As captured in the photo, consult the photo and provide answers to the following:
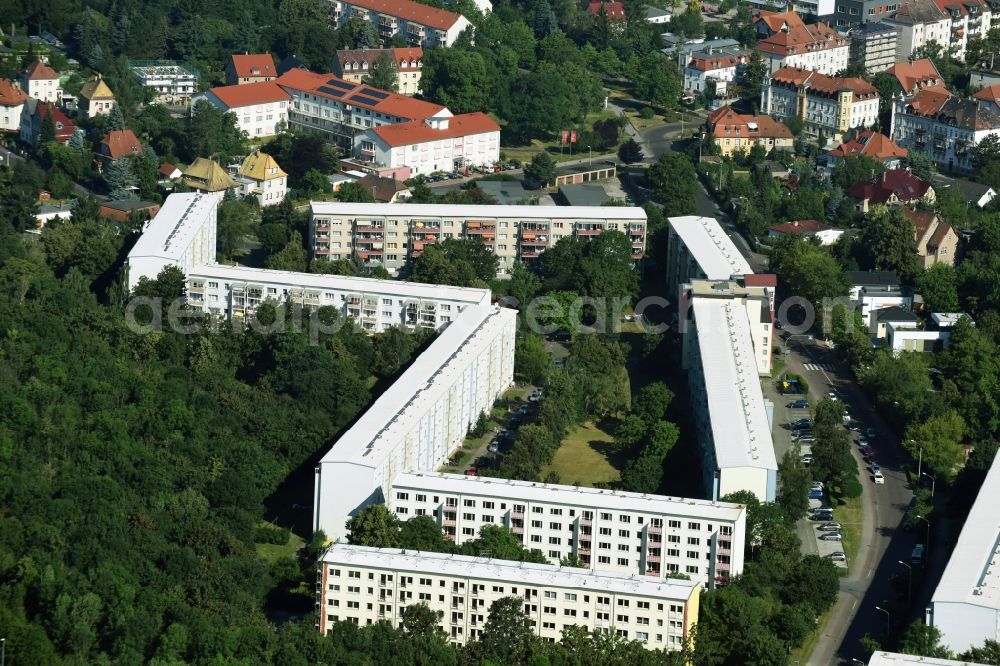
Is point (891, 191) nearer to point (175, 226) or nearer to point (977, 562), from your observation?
point (175, 226)

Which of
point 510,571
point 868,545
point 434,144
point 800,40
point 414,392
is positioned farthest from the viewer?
point 800,40

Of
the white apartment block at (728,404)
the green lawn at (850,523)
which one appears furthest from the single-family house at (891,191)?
the green lawn at (850,523)

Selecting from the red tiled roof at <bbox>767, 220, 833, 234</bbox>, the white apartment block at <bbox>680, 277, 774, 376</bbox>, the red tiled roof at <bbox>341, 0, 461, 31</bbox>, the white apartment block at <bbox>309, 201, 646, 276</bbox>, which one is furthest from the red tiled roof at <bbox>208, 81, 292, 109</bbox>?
the white apartment block at <bbox>680, 277, 774, 376</bbox>

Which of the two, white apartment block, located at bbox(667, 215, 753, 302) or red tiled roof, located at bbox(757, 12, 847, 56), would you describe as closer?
white apartment block, located at bbox(667, 215, 753, 302)

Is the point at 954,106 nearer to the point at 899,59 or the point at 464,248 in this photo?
the point at 899,59

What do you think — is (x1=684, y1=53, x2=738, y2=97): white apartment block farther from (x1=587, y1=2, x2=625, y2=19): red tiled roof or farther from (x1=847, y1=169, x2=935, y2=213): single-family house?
(x1=847, y1=169, x2=935, y2=213): single-family house

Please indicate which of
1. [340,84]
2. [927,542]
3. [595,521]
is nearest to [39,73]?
[340,84]

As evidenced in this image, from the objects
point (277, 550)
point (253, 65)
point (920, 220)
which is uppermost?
point (253, 65)
